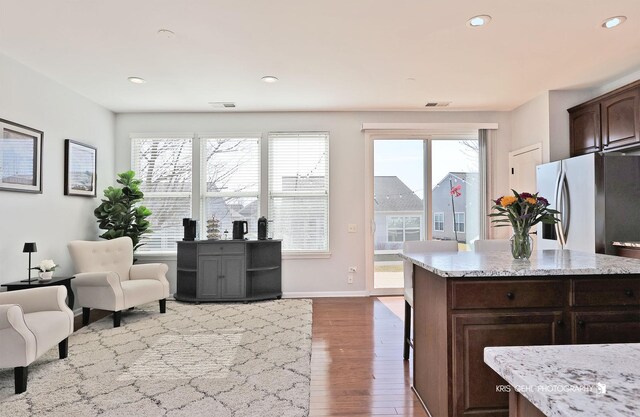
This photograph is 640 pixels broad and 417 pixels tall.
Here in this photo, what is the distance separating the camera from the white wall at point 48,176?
137 inches

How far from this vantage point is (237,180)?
541 centimetres

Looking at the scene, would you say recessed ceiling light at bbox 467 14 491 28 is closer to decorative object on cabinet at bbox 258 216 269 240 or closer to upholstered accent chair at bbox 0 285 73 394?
decorative object on cabinet at bbox 258 216 269 240

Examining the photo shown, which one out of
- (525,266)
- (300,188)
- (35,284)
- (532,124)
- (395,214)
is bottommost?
(35,284)

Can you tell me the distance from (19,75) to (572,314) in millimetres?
4984

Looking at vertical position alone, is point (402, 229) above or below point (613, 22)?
below

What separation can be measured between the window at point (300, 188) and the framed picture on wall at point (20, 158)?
273 cm

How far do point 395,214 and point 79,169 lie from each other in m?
4.30

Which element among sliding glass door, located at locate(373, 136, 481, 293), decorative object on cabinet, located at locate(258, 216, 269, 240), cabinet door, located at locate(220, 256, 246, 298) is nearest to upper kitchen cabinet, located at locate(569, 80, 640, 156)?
sliding glass door, located at locate(373, 136, 481, 293)

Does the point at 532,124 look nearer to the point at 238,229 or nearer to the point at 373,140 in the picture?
the point at 373,140

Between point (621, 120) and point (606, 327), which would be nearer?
point (606, 327)

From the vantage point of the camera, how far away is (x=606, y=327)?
1924 millimetres

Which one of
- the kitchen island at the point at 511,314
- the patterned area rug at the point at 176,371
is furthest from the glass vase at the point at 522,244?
the patterned area rug at the point at 176,371

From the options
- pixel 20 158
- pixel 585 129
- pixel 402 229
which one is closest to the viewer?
pixel 20 158

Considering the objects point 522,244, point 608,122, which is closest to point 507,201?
point 522,244
